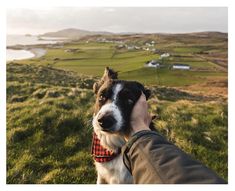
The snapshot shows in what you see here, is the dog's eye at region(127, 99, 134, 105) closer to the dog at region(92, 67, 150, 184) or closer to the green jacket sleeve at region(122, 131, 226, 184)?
the dog at region(92, 67, 150, 184)

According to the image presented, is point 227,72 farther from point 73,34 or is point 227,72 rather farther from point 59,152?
point 59,152

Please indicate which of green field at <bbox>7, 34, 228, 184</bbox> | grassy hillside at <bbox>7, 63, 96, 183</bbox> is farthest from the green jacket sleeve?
green field at <bbox>7, 34, 228, 184</bbox>

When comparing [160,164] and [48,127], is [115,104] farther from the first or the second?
[48,127]

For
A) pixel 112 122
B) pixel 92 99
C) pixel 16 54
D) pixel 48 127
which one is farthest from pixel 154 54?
pixel 112 122

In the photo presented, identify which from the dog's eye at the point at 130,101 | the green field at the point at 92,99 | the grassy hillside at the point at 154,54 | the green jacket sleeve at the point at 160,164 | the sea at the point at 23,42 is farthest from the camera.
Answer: the grassy hillside at the point at 154,54

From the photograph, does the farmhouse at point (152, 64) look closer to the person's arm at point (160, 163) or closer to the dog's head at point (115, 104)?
the dog's head at point (115, 104)

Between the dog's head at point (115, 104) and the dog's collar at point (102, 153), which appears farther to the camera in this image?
the dog's collar at point (102, 153)

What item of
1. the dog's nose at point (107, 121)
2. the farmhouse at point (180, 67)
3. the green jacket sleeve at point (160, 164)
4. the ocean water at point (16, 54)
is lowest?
the green jacket sleeve at point (160, 164)

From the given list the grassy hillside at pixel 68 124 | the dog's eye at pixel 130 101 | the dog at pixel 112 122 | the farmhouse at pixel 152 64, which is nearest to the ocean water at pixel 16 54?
the grassy hillside at pixel 68 124
